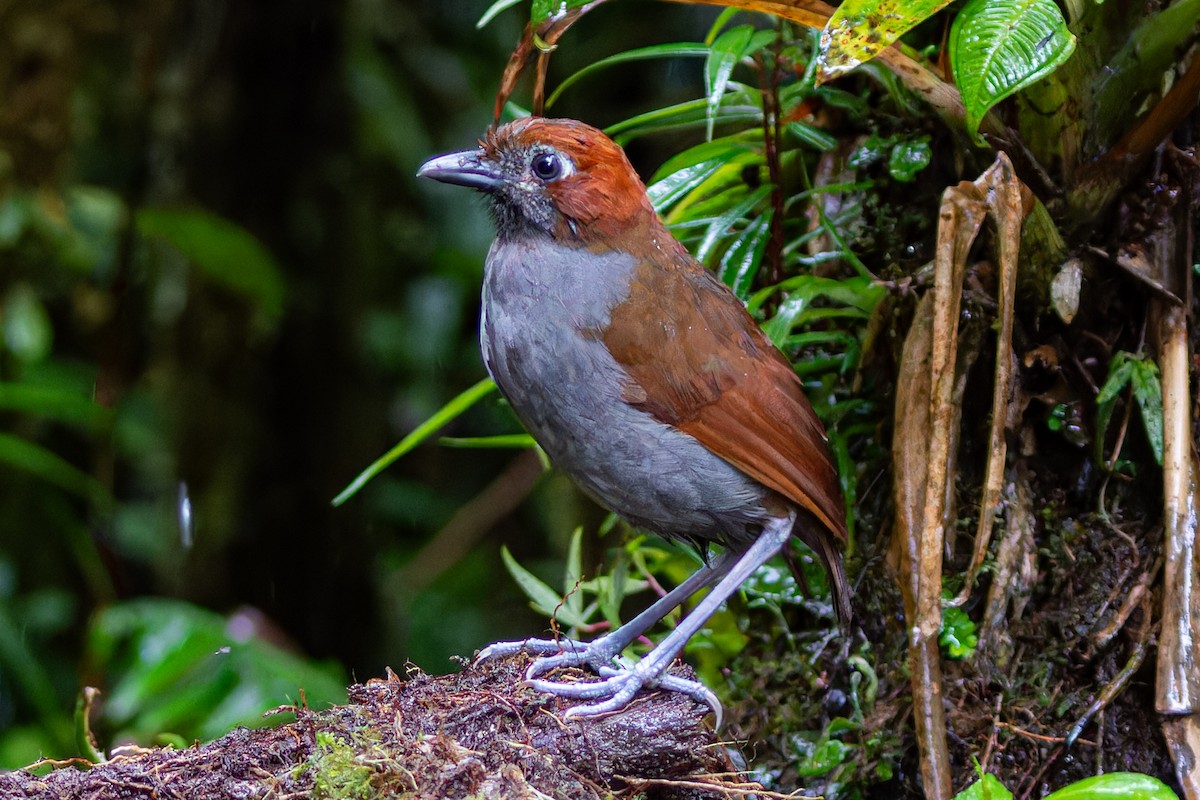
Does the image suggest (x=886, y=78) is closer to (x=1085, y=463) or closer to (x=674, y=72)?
(x=1085, y=463)

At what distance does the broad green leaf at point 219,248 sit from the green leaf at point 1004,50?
275cm

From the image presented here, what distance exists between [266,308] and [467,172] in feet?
6.60

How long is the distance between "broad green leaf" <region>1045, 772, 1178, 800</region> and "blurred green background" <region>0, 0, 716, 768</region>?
2.81 metres

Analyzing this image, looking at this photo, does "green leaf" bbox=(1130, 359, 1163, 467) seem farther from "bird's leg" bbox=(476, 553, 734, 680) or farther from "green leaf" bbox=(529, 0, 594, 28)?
"green leaf" bbox=(529, 0, 594, 28)

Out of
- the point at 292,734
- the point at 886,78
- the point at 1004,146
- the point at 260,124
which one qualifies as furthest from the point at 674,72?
the point at 292,734

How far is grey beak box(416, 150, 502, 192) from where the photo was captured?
224 cm

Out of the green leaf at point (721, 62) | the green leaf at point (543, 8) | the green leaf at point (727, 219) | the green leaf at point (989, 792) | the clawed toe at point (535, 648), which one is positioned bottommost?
the green leaf at point (989, 792)

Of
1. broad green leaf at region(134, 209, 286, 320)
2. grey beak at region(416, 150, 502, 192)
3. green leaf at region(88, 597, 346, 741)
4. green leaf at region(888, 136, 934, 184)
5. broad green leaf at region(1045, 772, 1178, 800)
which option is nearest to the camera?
broad green leaf at region(1045, 772, 1178, 800)

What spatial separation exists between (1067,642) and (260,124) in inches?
136

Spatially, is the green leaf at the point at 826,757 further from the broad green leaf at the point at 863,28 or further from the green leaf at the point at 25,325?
the green leaf at the point at 25,325

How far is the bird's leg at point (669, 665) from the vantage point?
201 cm

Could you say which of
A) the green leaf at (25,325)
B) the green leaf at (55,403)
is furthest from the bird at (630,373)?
the green leaf at (25,325)

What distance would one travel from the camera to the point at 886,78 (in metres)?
2.46

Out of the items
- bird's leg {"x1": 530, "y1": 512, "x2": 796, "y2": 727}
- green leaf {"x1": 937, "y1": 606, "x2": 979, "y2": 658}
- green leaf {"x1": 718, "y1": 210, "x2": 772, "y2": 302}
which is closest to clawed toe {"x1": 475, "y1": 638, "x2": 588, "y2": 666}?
bird's leg {"x1": 530, "y1": 512, "x2": 796, "y2": 727}
